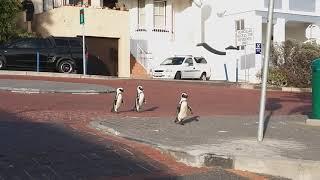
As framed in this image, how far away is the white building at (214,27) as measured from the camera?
3409 cm

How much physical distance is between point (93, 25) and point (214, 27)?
9.77 metres

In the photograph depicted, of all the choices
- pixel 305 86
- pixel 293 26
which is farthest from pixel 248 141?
pixel 293 26

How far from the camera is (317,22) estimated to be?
37688mm

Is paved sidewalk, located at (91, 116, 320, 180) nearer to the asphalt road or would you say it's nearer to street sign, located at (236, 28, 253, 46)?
the asphalt road

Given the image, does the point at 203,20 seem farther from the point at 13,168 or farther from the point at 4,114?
the point at 13,168

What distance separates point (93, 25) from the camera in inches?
1238

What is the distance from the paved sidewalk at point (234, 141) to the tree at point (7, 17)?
17.8 meters

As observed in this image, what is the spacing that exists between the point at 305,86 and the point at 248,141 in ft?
59.8

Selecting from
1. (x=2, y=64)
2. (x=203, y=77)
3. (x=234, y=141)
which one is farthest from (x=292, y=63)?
(x=234, y=141)

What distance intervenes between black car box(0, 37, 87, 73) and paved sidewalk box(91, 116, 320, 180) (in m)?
14.7

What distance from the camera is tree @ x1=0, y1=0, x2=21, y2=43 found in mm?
28109

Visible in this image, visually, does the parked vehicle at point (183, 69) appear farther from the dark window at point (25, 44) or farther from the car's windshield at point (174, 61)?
the dark window at point (25, 44)

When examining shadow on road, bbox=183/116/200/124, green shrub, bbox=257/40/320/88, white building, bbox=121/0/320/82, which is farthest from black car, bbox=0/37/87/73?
shadow on road, bbox=183/116/200/124

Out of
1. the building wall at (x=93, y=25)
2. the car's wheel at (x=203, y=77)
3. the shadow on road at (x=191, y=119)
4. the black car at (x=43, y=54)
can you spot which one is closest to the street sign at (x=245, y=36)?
the car's wheel at (x=203, y=77)
